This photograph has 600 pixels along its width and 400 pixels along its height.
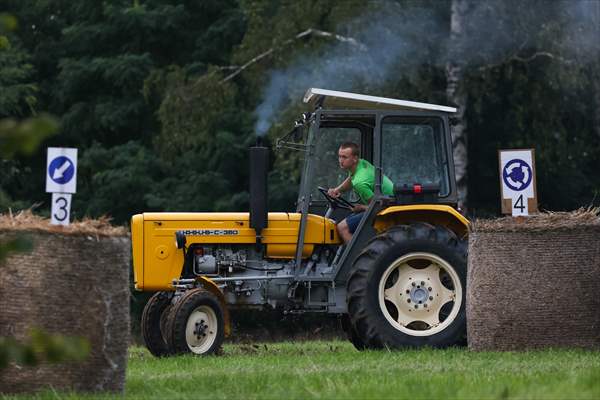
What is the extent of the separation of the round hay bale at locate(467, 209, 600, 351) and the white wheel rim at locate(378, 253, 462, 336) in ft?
3.72

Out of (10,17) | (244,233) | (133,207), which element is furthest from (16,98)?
(10,17)

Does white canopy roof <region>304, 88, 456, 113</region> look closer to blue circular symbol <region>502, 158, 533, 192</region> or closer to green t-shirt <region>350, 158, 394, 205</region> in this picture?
green t-shirt <region>350, 158, 394, 205</region>

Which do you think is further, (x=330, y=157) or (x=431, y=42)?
(x=431, y=42)

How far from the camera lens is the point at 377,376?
809cm

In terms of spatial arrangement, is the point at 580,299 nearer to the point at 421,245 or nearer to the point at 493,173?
the point at 421,245

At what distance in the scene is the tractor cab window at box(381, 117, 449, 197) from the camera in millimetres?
12250

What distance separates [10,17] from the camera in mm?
3318

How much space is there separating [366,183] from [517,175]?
1640 millimetres

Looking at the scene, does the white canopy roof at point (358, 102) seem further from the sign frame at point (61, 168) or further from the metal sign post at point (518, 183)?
the sign frame at point (61, 168)

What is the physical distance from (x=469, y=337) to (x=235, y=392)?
3636 mm

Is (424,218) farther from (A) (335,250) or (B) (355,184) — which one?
(A) (335,250)

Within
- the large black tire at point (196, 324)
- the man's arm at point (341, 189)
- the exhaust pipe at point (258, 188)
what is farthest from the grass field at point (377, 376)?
the man's arm at point (341, 189)

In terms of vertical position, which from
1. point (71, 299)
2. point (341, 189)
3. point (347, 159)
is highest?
point (347, 159)

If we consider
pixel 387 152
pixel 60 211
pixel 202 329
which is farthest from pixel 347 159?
pixel 60 211
